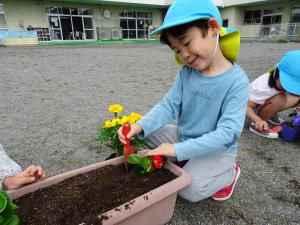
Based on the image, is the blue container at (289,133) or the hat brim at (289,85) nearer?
the hat brim at (289,85)

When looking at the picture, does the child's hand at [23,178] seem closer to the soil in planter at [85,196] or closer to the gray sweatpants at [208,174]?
the soil in planter at [85,196]

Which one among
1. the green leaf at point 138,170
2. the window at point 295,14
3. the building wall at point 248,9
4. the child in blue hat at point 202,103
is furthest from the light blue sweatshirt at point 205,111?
the window at point 295,14

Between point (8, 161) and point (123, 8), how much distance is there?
18737 mm

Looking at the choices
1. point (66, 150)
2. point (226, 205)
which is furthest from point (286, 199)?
point (66, 150)

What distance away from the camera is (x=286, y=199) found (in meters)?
1.40

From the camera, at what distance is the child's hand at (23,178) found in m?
1.08

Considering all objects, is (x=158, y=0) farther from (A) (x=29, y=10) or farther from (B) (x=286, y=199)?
(B) (x=286, y=199)

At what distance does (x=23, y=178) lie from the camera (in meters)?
1.09

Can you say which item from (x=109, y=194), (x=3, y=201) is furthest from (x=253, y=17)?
(x=3, y=201)

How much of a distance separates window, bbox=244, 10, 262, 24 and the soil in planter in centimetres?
2070

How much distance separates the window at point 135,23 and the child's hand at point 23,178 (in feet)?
60.8

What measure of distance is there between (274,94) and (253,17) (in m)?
19.6

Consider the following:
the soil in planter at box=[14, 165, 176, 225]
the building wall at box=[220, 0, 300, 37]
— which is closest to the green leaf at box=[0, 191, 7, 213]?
the soil in planter at box=[14, 165, 176, 225]

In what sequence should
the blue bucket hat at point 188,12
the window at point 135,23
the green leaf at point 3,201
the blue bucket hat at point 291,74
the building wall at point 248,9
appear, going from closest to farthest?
the green leaf at point 3,201 → the blue bucket hat at point 188,12 → the blue bucket hat at point 291,74 → the building wall at point 248,9 → the window at point 135,23
